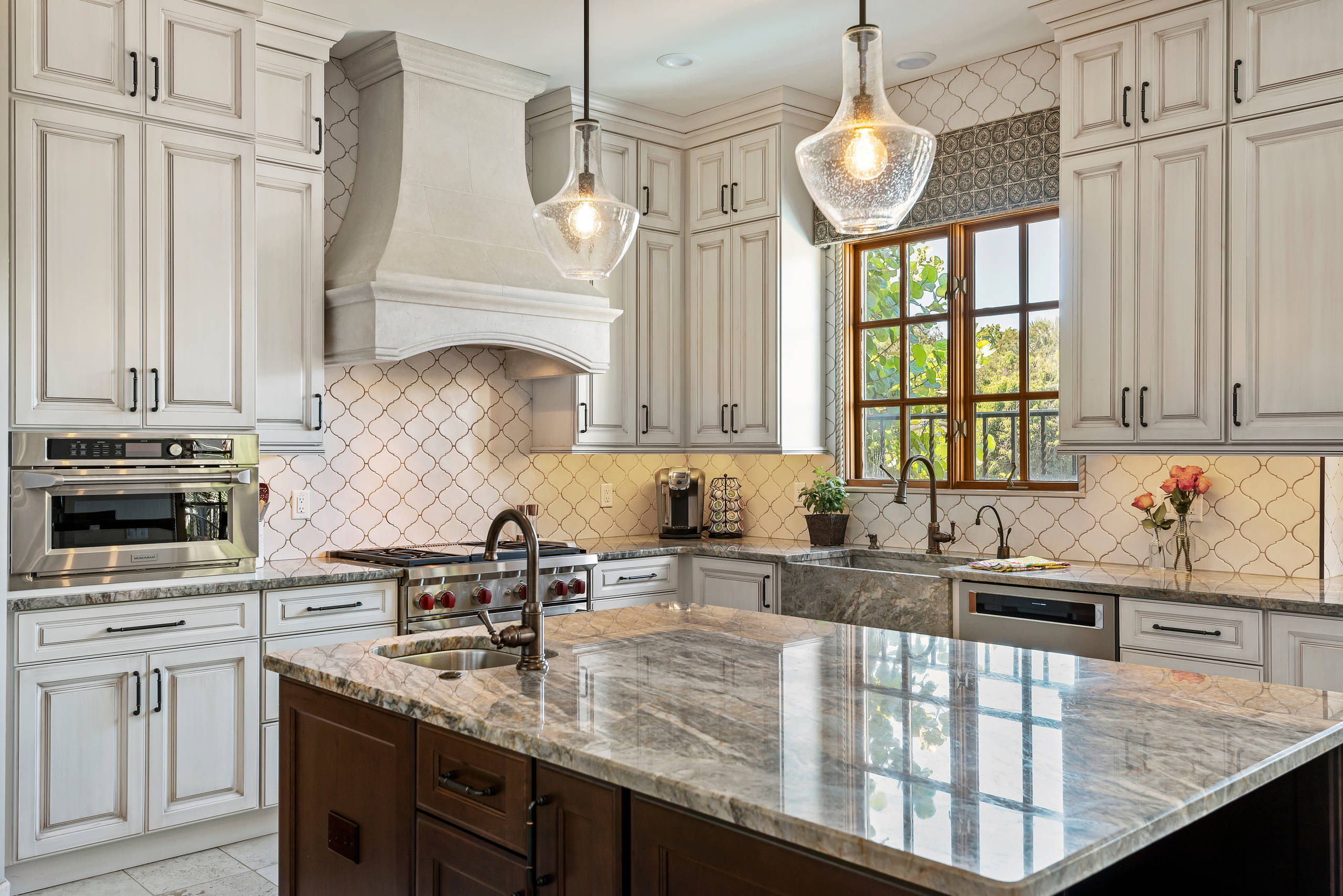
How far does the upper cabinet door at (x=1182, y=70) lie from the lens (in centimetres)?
354

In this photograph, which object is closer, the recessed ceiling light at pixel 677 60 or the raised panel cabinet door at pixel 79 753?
the raised panel cabinet door at pixel 79 753

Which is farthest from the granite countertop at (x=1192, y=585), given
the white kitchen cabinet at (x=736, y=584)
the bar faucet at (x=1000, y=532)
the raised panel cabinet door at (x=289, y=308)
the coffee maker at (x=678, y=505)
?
Result: the raised panel cabinet door at (x=289, y=308)

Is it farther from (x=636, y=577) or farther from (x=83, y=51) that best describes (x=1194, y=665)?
(x=83, y=51)

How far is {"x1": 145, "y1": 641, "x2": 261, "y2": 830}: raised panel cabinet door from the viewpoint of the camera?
342cm

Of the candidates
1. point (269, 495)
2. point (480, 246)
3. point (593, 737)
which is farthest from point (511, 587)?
point (593, 737)

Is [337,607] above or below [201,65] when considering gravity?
below

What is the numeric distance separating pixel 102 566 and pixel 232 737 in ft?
2.36

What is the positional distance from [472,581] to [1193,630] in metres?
2.57

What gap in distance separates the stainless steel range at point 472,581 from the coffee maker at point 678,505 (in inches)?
35.3

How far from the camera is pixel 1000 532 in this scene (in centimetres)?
438

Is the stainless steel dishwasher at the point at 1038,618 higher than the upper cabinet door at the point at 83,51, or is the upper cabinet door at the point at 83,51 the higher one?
the upper cabinet door at the point at 83,51

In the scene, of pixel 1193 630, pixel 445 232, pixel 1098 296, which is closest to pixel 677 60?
pixel 445 232

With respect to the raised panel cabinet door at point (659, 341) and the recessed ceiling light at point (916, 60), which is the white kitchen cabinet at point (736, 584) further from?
the recessed ceiling light at point (916, 60)

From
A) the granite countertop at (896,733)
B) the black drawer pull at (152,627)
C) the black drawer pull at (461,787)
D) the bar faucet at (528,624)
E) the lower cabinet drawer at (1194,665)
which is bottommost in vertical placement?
the lower cabinet drawer at (1194,665)
